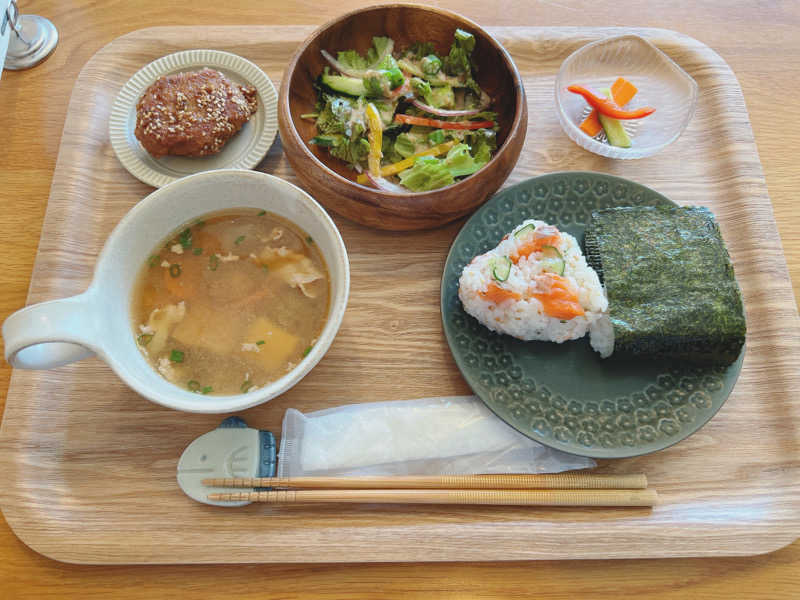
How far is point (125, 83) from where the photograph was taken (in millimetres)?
1743

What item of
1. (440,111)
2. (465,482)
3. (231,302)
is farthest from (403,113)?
(465,482)

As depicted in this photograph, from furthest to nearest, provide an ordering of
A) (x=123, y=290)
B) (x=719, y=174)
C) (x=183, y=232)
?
(x=719, y=174), (x=183, y=232), (x=123, y=290)

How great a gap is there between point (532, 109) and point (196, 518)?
1.47 meters

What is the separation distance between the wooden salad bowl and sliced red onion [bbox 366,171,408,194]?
0.05 m

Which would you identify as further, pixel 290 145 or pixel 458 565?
pixel 290 145

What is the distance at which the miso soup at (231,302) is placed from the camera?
4.15ft

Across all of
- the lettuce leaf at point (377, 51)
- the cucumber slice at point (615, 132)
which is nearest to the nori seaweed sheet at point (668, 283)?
the cucumber slice at point (615, 132)

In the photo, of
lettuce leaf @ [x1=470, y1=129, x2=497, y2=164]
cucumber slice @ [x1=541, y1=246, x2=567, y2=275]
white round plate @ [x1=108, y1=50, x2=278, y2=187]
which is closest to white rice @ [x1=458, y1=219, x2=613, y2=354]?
cucumber slice @ [x1=541, y1=246, x2=567, y2=275]

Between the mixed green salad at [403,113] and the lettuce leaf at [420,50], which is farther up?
the lettuce leaf at [420,50]

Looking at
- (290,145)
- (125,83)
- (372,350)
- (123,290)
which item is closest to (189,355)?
(123,290)

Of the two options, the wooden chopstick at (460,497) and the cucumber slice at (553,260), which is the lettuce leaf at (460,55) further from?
the wooden chopstick at (460,497)

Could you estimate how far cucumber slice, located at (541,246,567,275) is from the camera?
1345 mm

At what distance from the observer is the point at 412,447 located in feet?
4.34

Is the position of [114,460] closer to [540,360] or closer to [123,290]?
[123,290]
